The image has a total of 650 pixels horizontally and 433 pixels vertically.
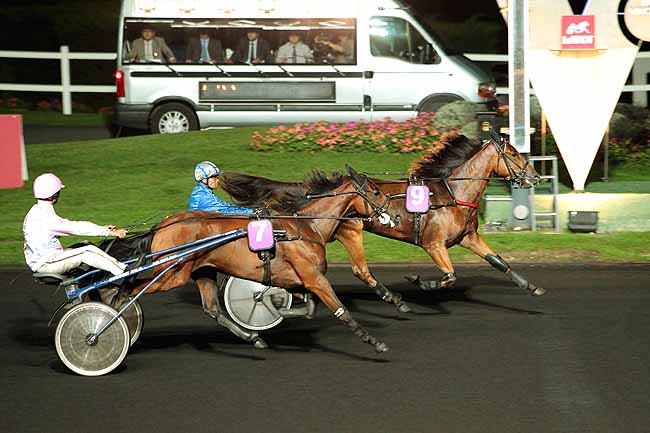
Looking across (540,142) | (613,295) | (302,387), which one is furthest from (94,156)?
(302,387)

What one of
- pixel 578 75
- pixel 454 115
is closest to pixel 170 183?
pixel 454 115

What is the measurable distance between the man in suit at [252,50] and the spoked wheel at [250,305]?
9889 mm

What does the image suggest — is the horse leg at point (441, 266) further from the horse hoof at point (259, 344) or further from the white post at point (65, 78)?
the white post at point (65, 78)

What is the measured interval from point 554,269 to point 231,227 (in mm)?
4917

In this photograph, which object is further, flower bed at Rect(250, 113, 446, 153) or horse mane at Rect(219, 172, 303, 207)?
flower bed at Rect(250, 113, 446, 153)

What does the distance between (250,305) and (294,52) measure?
9963mm

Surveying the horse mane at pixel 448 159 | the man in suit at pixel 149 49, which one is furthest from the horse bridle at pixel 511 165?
the man in suit at pixel 149 49

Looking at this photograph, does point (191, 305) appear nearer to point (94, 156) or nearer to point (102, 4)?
point (94, 156)

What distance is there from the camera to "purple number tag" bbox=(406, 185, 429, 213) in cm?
909

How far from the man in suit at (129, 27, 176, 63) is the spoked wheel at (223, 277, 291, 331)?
1007cm

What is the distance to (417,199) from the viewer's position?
909 centimetres

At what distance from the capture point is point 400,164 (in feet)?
51.6

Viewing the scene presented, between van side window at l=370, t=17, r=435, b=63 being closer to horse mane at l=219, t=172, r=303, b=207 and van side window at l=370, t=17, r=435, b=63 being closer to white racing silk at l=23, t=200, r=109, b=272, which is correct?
horse mane at l=219, t=172, r=303, b=207

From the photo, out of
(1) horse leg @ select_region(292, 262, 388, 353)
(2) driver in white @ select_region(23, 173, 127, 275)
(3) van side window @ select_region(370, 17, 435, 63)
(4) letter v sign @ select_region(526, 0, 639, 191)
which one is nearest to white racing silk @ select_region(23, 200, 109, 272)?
(2) driver in white @ select_region(23, 173, 127, 275)
